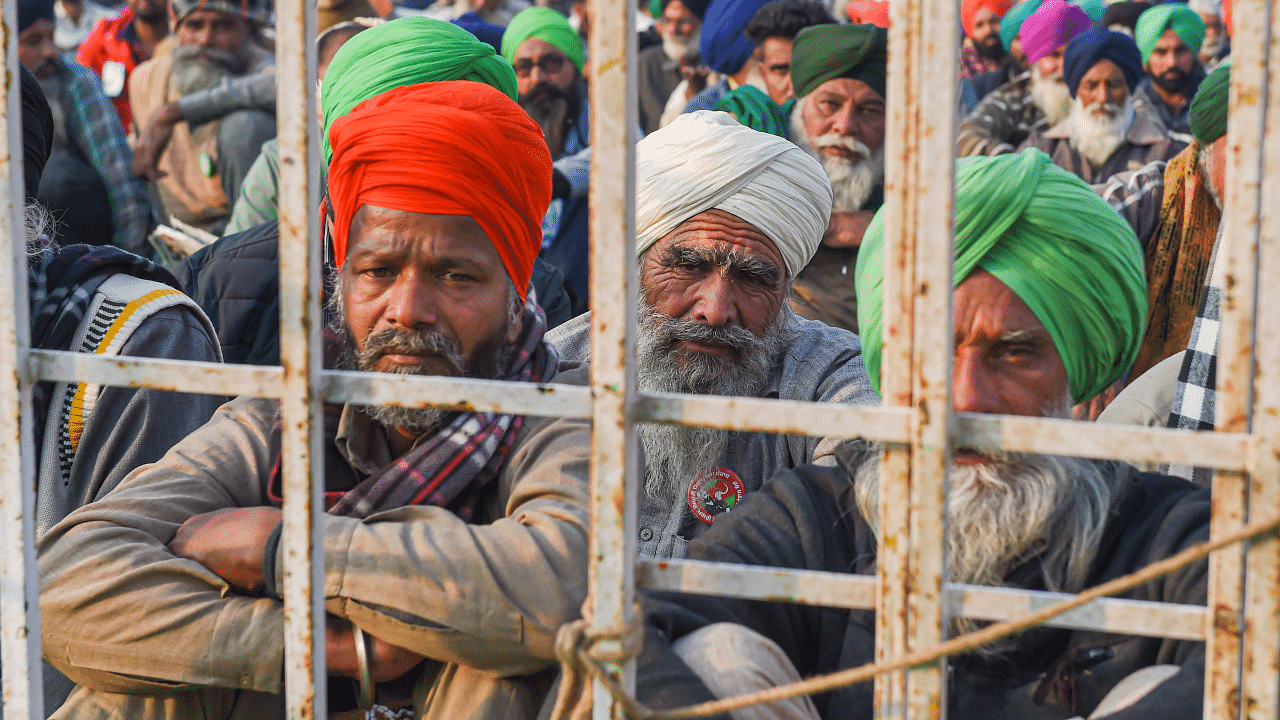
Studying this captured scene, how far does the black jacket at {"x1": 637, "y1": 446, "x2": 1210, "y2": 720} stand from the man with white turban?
86 centimetres

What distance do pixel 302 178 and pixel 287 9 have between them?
167 mm

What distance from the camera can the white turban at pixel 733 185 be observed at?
3.06 m

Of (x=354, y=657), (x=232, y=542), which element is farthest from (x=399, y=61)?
(x=354, y=657)

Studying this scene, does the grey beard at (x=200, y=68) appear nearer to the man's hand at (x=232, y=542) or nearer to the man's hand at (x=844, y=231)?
the man's hand at (x=844, y=231)

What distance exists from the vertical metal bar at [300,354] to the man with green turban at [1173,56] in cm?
883

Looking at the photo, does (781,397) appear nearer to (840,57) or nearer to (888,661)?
(888,661)

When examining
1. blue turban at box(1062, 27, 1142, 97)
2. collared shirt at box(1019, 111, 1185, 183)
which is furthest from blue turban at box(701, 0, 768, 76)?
blue turban at box(1062, 27, 1142, 97)

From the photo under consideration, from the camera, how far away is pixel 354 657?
1.60 meters

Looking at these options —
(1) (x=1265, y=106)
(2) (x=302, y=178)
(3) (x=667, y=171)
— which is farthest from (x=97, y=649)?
(3) (x=667, y=171)

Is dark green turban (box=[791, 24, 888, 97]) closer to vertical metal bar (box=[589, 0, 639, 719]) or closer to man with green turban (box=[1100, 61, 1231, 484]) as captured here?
man with green turban (box=[1100, 61, 1231, 484])

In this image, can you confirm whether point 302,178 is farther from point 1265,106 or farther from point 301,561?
point 1265,106

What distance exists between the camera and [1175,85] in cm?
906

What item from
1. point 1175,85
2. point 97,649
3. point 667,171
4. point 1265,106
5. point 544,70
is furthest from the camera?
point 1175,85

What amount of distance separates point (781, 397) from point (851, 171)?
7.20 ft
